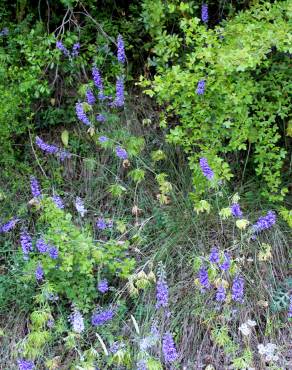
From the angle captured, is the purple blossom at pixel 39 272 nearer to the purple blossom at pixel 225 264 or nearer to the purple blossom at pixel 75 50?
the purple blossom at pixel 225 264

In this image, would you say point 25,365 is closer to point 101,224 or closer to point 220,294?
point 101,224

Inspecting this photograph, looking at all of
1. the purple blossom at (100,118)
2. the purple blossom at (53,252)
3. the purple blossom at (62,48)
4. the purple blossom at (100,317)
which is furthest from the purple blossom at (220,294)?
the purple blossom at (62,48)

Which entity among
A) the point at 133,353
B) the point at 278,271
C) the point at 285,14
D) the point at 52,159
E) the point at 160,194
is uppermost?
the point at 285,14

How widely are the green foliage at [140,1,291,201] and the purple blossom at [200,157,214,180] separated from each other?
9cm

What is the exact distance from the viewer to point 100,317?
10.2ft

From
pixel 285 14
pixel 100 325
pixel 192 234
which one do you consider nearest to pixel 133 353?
pixel 100 325

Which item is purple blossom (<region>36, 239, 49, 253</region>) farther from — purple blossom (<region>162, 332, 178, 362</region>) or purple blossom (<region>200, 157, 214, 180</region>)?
purple blossom (<region>200, 157, 214, 180</region>)

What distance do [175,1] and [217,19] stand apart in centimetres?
63

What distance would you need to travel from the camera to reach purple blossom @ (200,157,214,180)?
3.15m

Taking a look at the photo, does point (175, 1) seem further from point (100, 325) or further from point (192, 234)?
point (100, 325)

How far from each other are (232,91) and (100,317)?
148cm

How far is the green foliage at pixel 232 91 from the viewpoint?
314 cm

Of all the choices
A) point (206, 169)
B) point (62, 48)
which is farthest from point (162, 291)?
point (62, 48)

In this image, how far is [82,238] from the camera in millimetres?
3080
